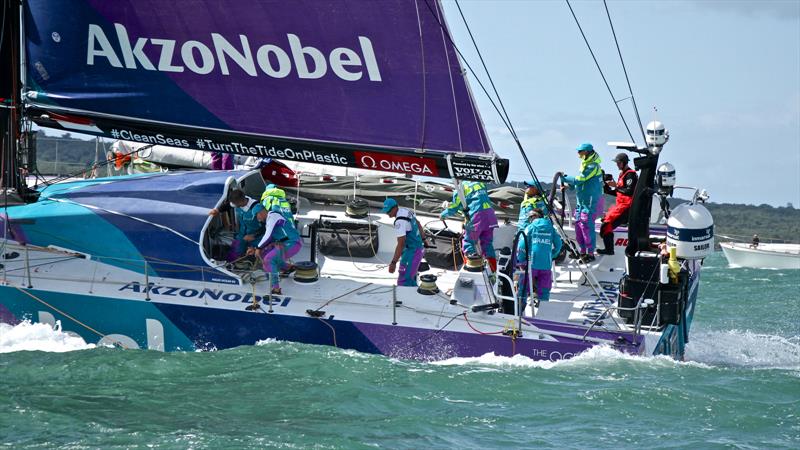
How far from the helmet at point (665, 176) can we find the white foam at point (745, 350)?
6.11 feet

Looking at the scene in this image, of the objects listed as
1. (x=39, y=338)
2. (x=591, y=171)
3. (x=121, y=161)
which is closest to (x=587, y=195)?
(x=591, y=171)

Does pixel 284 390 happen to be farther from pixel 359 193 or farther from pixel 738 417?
pixel 359 193

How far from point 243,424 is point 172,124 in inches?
141

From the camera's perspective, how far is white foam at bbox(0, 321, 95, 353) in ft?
34.6

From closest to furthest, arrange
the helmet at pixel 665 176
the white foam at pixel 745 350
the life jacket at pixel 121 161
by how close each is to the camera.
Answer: the helmet at pixel 665 176 → the white foam at pixel 745 350 → the life jacket at pixel 121 161

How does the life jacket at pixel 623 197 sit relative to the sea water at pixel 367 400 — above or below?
above

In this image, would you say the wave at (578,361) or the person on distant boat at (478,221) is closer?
the wave at (578,361)

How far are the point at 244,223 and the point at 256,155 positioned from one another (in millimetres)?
770

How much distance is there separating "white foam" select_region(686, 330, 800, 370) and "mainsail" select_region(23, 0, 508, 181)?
3.31 metres

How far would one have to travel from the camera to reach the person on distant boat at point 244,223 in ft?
36.6

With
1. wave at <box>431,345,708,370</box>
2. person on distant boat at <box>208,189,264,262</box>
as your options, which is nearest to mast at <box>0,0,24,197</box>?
person on distant boat at <box>208,189,264,262</box>

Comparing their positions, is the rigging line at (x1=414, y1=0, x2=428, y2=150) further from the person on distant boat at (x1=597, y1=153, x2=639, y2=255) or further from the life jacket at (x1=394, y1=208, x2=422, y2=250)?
the person on distant boat at (x1=597, y1=153, x2=639, y2=255)

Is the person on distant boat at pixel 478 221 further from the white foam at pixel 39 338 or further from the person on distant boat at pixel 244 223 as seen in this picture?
the white foam at pixel 39 338

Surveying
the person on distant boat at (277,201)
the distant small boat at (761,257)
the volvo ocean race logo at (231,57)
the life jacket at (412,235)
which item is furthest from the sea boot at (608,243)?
the distant small boat at (761,257)
